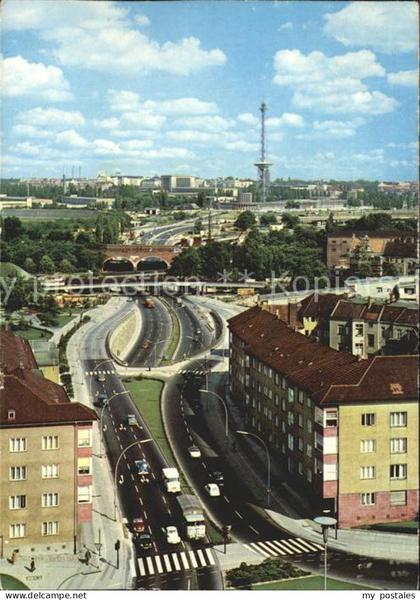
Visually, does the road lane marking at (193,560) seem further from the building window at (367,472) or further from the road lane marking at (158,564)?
the building window at (367,472)

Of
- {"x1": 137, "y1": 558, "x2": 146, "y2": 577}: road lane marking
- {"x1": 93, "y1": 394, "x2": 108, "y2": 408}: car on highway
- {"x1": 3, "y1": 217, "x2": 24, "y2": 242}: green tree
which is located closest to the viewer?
{"x1": 137, "y1": 558, "x2": 146, "y2": 577}: road lane marking

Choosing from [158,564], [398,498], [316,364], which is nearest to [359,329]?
[316,364]

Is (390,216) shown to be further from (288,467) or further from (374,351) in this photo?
(288,467)

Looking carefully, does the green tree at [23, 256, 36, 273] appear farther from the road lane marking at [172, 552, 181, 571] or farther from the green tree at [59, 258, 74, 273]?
the road lane marking at [172, 552, 181, 571]

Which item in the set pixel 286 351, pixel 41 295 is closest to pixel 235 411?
pixel 286 351

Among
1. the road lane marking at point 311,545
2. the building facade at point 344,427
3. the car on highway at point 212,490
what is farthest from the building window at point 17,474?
the building facade at point 344,427

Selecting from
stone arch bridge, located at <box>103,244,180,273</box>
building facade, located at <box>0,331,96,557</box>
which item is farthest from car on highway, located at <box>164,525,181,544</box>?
stone arch bridge, located at <box>103,244,180,273</box>
